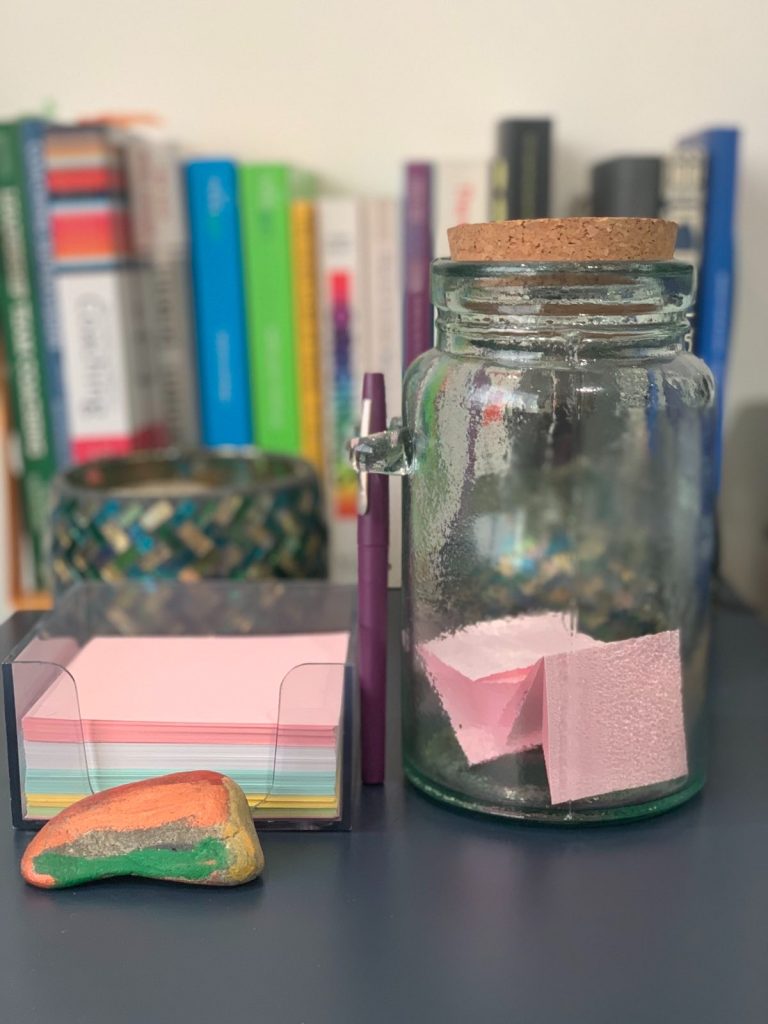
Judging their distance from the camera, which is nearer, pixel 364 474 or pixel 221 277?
pixel 364 474

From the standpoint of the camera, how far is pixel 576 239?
1.17 feet

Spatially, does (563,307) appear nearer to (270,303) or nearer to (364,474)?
(364,474)

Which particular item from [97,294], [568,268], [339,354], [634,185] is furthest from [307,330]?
[568,268]

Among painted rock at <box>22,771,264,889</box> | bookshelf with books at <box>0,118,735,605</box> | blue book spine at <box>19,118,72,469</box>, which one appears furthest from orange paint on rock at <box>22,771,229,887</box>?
blue book spine at <box>19,118,72,469</box>

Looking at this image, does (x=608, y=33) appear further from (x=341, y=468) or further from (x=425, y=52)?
(x=341, y=468)

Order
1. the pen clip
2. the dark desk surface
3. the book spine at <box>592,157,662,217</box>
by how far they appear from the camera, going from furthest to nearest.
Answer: the book spine at <box>592,157,662,217</box> → the pen clip → the dark desk surface

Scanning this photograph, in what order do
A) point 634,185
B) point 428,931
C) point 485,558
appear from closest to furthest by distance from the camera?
1. point 428,931
2. point 485,558
3. point 634,185

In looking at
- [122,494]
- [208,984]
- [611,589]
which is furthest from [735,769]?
[122,494]

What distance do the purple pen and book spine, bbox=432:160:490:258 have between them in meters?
0.38

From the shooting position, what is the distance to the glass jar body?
37 cm

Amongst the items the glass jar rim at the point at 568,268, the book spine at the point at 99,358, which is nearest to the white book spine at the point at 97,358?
the book spine at the point at 99,358

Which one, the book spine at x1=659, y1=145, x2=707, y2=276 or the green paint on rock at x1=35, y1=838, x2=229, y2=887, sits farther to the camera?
the book spine at x1=659, y1=145, x2=707, y2=276

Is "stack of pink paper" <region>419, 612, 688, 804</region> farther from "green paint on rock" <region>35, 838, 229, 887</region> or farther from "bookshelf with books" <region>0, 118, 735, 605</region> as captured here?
"bookshelf with books" <region>0, 118, 735, 605</region>

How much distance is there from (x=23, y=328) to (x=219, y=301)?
151mm
